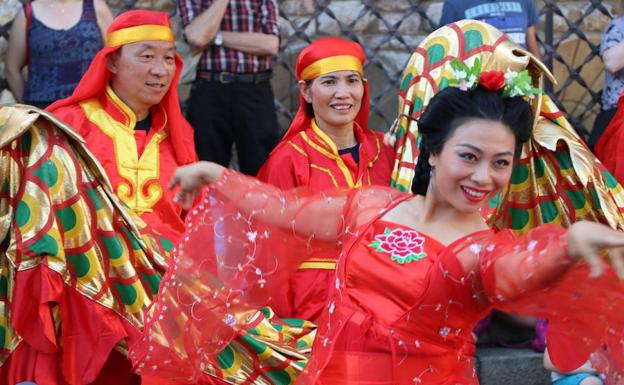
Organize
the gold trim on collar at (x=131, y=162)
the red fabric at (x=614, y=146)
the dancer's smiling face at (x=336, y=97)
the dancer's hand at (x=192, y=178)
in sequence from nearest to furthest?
the dancer's hand at (x=192, y=178)
the gold trim on collar at (x=131, y=162)
the dancer's smiling face at (x=336, y=97)
the red fabric at (x=614, y=146)

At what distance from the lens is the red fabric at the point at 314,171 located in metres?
4.67

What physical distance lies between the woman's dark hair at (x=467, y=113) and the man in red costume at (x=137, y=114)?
6.19 feet

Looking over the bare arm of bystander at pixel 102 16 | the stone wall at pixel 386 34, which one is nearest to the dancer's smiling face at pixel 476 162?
the bare arm of bystander at pixel 102 16

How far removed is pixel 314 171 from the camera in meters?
4.89

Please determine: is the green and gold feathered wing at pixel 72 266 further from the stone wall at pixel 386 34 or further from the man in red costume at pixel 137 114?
the stone wall at pixel 386 34

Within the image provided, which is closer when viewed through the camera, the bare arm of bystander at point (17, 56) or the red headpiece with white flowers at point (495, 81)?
the red headpiece with white flowers at point (495, 81)

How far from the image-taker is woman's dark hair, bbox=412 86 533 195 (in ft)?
9.64

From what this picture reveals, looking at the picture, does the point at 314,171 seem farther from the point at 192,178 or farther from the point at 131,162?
the point at 192,178

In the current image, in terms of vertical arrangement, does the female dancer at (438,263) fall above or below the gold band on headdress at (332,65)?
above

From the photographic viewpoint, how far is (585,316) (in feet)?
9.16

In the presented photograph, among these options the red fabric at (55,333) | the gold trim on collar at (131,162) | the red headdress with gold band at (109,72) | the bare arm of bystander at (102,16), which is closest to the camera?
the red fabric at (55,333)

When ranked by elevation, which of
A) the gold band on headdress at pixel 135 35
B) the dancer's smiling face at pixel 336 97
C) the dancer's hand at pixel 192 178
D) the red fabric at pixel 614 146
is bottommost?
the red fabric at pixel 614 146

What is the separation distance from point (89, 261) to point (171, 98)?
42.2 inches

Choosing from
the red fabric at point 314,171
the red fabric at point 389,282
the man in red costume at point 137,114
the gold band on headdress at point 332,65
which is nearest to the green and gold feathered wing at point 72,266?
the red fabric at point 314,171
